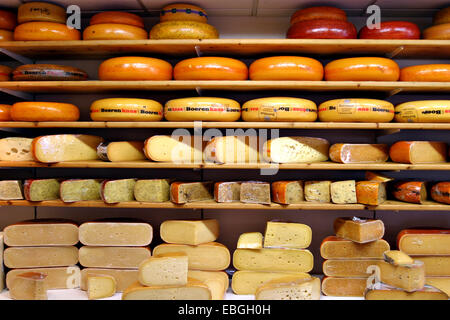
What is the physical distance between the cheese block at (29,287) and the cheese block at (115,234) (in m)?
0.34

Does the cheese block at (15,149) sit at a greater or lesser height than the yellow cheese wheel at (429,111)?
lesser

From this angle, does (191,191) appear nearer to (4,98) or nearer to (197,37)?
(197,37)

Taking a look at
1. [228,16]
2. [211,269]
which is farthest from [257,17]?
[211,269]

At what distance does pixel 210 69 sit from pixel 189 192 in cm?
88

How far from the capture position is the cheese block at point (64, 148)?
7.45ft

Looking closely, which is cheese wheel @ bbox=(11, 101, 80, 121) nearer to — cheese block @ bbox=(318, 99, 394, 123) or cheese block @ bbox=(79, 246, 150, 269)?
cheese block @ bbox=(79, 246, 150, 269)

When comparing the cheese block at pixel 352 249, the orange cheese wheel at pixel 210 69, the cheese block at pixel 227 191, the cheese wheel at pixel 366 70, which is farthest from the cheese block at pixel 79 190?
the cheese wheel at pixel 366 70

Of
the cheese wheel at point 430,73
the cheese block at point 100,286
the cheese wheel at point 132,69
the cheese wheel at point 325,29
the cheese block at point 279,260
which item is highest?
the cheese wheel at point 325,29

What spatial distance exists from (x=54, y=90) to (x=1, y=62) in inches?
25.8

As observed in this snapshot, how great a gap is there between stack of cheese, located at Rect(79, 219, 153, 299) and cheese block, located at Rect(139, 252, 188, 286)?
12.7 inches

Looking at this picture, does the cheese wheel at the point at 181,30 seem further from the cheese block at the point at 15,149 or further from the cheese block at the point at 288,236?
the cheese block at the point at 288,236

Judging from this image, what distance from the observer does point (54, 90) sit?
2562 mm

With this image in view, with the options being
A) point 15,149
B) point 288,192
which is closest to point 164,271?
point 288,192

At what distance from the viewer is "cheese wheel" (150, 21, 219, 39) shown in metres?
2.29
